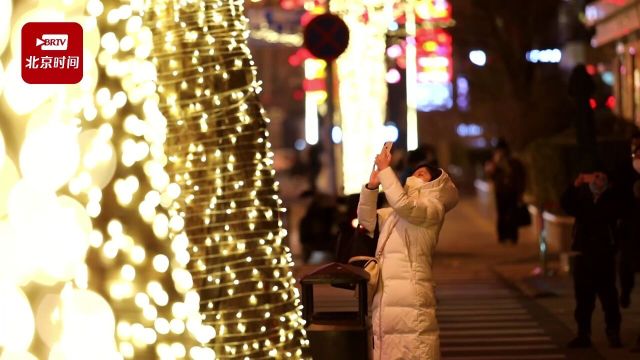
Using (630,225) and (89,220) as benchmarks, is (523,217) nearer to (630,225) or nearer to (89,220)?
(630,225)

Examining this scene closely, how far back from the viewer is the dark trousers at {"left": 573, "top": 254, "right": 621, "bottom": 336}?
13195 mm

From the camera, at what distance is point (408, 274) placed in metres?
8.58

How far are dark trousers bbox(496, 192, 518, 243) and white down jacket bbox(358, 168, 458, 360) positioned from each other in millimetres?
18058

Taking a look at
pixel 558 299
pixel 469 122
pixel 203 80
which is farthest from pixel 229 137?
pixel 469 122

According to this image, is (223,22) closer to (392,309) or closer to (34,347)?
(392,309)

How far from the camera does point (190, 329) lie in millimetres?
5633

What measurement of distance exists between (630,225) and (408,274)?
6.09 meters

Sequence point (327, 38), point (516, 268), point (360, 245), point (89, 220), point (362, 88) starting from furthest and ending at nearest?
point (362, 88) < point (516, 268) < point (327, 38) < point (360, 245) < point (89, 220)

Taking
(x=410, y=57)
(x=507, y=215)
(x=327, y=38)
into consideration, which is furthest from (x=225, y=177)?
(x=410, y=57)

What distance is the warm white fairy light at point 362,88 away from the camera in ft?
86.4

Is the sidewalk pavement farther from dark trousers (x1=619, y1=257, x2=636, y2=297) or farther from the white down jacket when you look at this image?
the white down jacket

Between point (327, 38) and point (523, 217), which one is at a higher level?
point (327, 38)

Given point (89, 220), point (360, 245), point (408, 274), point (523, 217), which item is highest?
point (89, 220)

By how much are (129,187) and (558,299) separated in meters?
13.4
